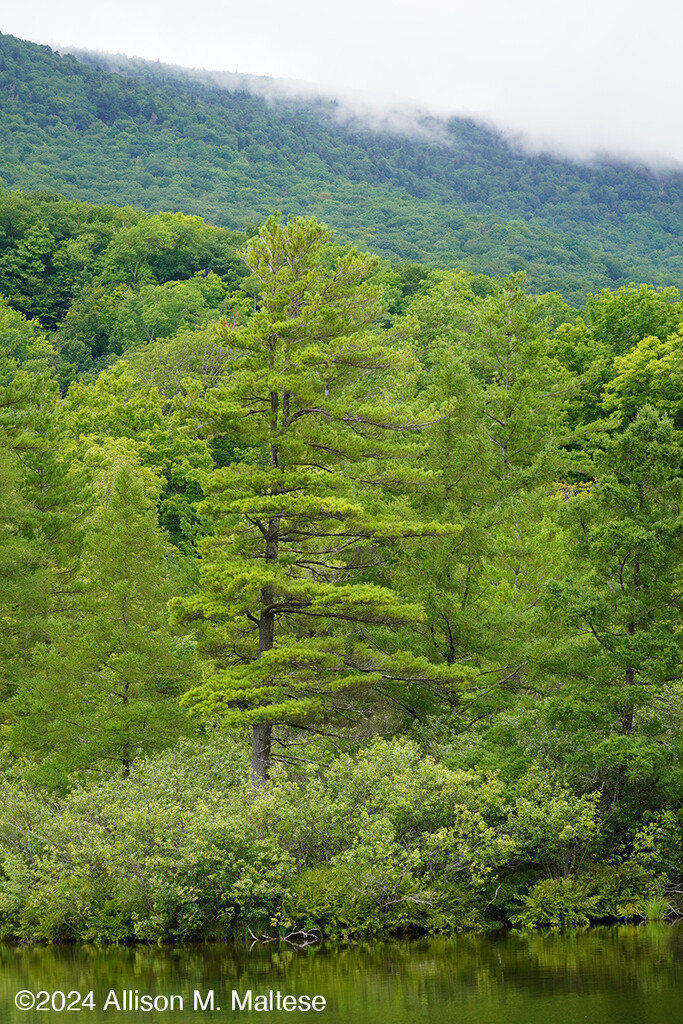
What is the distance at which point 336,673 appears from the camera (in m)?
23.4

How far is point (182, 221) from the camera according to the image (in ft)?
332

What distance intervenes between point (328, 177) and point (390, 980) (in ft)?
464

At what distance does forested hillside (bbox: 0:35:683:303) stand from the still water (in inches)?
3277

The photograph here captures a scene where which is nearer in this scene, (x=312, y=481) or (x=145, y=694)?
(x=312, y=481)

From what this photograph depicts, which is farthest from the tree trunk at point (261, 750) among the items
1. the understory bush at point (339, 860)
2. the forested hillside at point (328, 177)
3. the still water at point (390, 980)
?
the forested hillside at point (328, 177)

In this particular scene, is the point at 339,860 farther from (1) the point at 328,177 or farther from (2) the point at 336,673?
(1) the point at 328,177

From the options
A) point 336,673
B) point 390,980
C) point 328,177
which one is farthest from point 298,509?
point 328,177

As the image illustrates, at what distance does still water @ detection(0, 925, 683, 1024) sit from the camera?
13625 millimetres

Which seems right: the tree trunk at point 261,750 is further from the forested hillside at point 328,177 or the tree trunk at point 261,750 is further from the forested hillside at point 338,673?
the forested hillside at point 328,177

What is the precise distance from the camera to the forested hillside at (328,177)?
114 m

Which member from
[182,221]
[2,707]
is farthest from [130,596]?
[182,221]

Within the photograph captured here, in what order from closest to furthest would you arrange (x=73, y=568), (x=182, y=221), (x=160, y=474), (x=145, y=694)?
(x=145, y=694)
(x=73, y=568)
(x=160, y=474)
(x=182, y=221)

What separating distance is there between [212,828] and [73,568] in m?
15.0

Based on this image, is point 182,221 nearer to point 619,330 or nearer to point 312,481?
point 619,330
